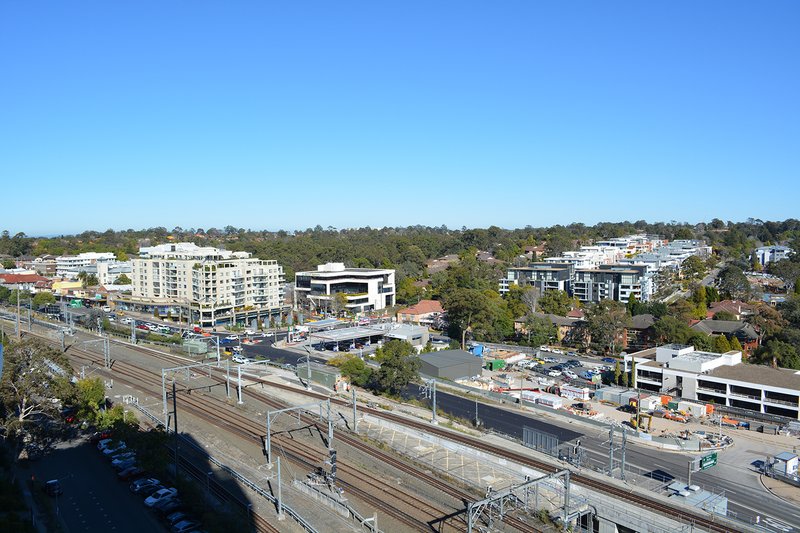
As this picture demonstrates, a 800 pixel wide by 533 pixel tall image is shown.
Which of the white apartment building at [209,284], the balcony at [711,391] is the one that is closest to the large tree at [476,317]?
the balcony at [711,391]

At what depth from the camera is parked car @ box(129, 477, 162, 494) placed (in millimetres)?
18625

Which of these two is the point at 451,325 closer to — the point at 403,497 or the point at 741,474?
the point at 741,474

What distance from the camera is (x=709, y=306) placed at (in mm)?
55688

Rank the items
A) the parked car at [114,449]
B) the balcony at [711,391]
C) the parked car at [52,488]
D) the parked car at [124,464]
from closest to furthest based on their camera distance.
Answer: the parked car at [52,488] → the parked car at [124,464] → the parked car at [114,449] → the balcony at [711,391]

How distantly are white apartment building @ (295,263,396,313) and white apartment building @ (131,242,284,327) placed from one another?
3.47m

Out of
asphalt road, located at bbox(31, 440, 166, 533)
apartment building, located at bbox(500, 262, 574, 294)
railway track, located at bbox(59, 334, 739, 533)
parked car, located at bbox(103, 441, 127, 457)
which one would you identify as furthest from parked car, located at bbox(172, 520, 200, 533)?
apartment building, located at bbox(500, 262, 574, 294)

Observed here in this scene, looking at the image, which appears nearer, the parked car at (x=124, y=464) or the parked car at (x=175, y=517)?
the parked car at (x=175, y=517)

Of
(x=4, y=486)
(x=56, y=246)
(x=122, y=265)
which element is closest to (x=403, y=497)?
(x=4, y=486)

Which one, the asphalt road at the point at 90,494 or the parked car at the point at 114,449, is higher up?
the parked car at the point at 114,449

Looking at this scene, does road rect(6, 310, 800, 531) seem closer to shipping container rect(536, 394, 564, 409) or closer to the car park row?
shipping container rect(536, 394, 564, 409)

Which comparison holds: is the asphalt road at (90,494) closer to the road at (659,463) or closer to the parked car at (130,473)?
the parked car at (130,473)

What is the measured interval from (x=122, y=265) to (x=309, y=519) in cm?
6466

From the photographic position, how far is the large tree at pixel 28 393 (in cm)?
2102

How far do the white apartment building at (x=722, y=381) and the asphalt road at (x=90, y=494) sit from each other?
88.7ft
